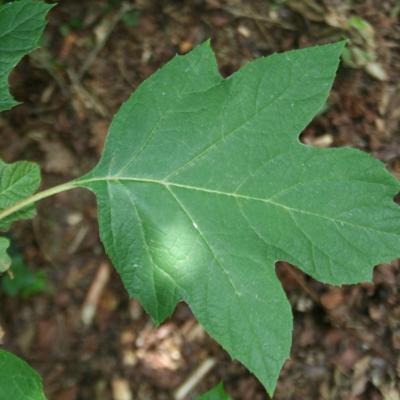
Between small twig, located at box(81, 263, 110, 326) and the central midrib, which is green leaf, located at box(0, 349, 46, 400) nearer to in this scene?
the central midrib

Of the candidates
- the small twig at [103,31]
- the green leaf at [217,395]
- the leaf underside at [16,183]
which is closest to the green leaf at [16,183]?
the leaf underside at [16,183]

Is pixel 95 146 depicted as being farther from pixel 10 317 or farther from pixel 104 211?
pixel 104 211

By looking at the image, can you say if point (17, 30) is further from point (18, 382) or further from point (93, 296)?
point (93, 296)

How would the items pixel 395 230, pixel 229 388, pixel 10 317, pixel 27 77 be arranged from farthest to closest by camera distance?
pixel 27 77 < pixel 10 317 < pixel 229 388 < pixel 395 230

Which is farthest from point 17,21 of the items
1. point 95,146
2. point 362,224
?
point 95,146

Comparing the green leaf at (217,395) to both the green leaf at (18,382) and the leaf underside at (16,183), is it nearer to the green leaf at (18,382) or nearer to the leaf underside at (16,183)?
the green leaf at (18,382)

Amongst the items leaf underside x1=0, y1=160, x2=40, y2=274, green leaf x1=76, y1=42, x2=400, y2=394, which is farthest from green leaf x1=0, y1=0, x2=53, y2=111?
green leaf x1=76, y1=42, x2=400, y2=394
